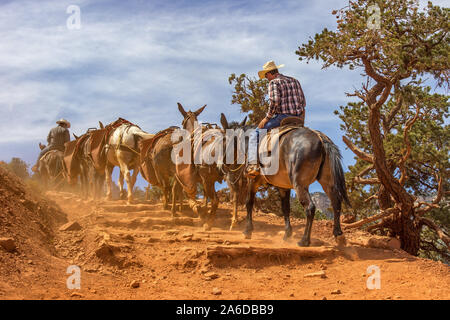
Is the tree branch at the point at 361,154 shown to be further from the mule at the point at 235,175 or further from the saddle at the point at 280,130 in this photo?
the saddle at the point at 280,130

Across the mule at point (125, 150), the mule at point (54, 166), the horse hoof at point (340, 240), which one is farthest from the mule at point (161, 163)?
the mule at point (54, 166)

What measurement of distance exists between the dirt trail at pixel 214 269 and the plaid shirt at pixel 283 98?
2783 mm

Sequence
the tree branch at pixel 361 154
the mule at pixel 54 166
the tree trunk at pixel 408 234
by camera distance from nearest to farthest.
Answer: the tree trunk at pixel 408 234 < the tree branch at pixel 361 154 < the mule at pixel 54 166

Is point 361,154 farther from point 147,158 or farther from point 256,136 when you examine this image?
point 147,158

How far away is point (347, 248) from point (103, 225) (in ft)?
17.8

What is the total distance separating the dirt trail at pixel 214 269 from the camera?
6.16 meters

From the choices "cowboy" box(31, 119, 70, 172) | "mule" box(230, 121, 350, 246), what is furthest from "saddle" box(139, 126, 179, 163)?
"cowboy" box(31, 119, 70, 172)

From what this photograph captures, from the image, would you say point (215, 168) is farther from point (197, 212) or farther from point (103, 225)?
point (103, 225)

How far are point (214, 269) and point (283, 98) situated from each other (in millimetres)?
3970

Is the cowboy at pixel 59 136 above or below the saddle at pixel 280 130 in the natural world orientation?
above

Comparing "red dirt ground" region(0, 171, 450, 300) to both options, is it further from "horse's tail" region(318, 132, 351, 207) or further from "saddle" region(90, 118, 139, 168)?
"saddle" region(90, 118, 139, 168)

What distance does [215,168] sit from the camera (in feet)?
36.0

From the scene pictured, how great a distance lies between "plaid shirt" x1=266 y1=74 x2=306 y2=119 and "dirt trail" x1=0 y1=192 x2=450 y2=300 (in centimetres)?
278

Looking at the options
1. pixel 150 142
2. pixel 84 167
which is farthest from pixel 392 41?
pixel 84 167
